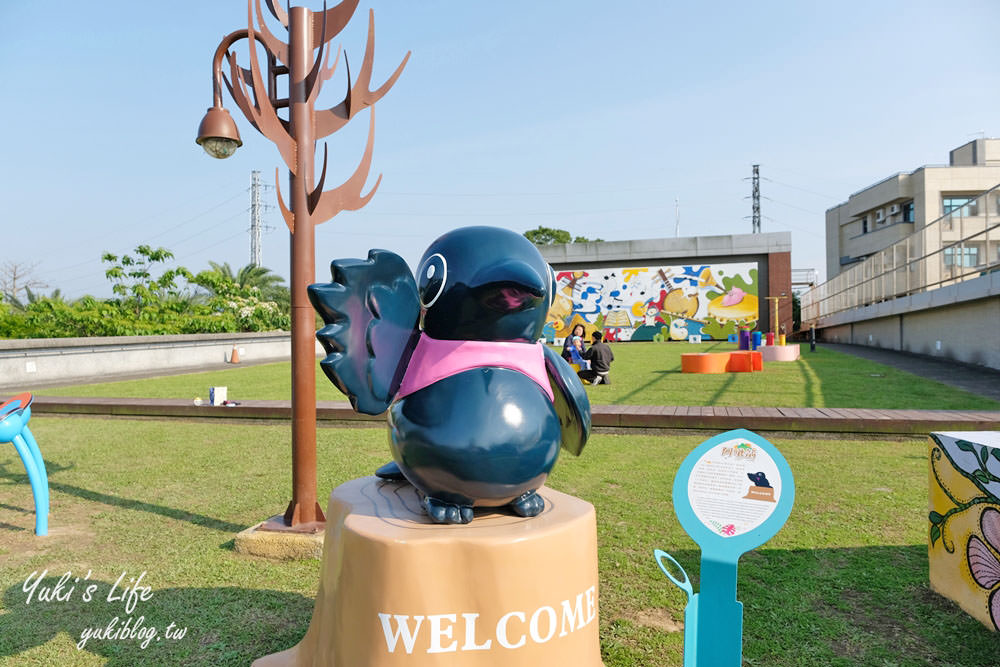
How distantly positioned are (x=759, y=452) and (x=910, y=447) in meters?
5.71

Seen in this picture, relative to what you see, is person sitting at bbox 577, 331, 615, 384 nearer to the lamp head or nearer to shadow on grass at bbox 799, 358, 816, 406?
shadow on grass at bbox 799, 358, 816, 406

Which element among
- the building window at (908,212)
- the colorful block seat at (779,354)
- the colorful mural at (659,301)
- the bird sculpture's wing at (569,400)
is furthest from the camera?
the building window at (908,212)

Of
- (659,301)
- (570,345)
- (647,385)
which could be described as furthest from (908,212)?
(647,385)

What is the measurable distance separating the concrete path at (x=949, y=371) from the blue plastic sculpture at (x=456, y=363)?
9.37 metres

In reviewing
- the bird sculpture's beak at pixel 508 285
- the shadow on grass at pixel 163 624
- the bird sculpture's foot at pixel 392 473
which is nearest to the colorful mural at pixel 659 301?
the shadow on grass at pixel 163 624

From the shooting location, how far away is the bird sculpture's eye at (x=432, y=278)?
91.2 inches

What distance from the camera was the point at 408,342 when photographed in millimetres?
2428

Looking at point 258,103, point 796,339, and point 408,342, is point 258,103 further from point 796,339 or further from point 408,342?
point 796,339

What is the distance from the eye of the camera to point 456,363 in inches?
90.0

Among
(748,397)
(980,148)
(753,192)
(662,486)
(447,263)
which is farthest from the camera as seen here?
(753,192)

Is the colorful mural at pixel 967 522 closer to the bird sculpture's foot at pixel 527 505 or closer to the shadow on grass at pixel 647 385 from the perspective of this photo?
the bird sculpture's foot at pixel 527 505

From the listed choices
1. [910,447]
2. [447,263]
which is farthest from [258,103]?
[910,447]

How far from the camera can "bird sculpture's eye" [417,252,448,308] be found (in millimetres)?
2316

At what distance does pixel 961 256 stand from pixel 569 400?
48.9ft
